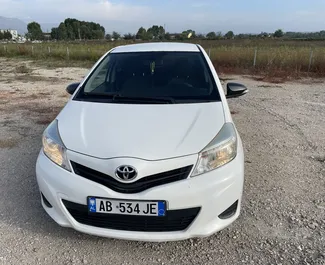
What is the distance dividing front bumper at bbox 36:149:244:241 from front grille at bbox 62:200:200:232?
27mm

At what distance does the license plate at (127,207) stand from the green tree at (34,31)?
93.7 m

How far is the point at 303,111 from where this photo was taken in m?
6.26

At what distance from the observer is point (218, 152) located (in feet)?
7.07

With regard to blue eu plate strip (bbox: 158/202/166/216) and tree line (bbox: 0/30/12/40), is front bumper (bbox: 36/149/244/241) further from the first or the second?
tree line (bbox: 0/30/12/40)

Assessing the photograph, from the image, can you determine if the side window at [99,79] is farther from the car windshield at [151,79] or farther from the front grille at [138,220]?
the front grille at [138,220]

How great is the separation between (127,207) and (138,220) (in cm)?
13

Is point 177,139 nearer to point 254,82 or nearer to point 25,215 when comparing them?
point 25,215

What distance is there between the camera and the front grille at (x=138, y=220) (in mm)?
2018

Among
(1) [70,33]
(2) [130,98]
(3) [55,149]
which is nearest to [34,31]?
(1) [70,33]

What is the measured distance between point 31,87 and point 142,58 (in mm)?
7302

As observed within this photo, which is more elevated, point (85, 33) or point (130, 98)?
point (85, 33)

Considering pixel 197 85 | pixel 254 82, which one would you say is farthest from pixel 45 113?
pixel 254 82

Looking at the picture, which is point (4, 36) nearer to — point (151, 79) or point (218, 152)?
point (151, 79)

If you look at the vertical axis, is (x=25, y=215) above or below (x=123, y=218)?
below
